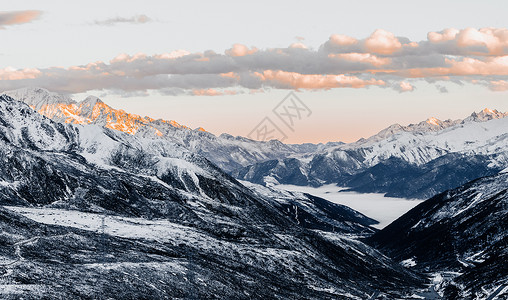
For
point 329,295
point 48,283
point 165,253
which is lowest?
point 329,295

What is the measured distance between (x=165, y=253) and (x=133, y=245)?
→ 9.76 meters

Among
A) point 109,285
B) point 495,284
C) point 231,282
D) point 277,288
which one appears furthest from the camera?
point 495,284

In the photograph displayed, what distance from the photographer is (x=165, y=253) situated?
641ft

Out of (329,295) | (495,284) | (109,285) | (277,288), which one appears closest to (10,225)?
(109,285)

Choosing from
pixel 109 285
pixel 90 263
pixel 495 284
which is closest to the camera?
pixel 109 285

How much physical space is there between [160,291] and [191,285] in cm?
1285

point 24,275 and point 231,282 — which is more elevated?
point 24,275

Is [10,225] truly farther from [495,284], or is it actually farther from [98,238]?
[495,284]

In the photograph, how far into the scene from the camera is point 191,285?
6344 inches

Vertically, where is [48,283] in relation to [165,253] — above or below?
above

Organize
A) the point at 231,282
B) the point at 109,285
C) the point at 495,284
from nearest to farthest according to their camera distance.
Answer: the point at 109,285 → the point at 231,282 → the point at 495,284

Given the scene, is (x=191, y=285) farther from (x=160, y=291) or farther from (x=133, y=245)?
(x=133, y=245)

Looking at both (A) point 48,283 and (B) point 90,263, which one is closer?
(A) point 48,283

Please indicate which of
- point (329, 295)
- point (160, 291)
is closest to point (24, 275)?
point (160, 291)
